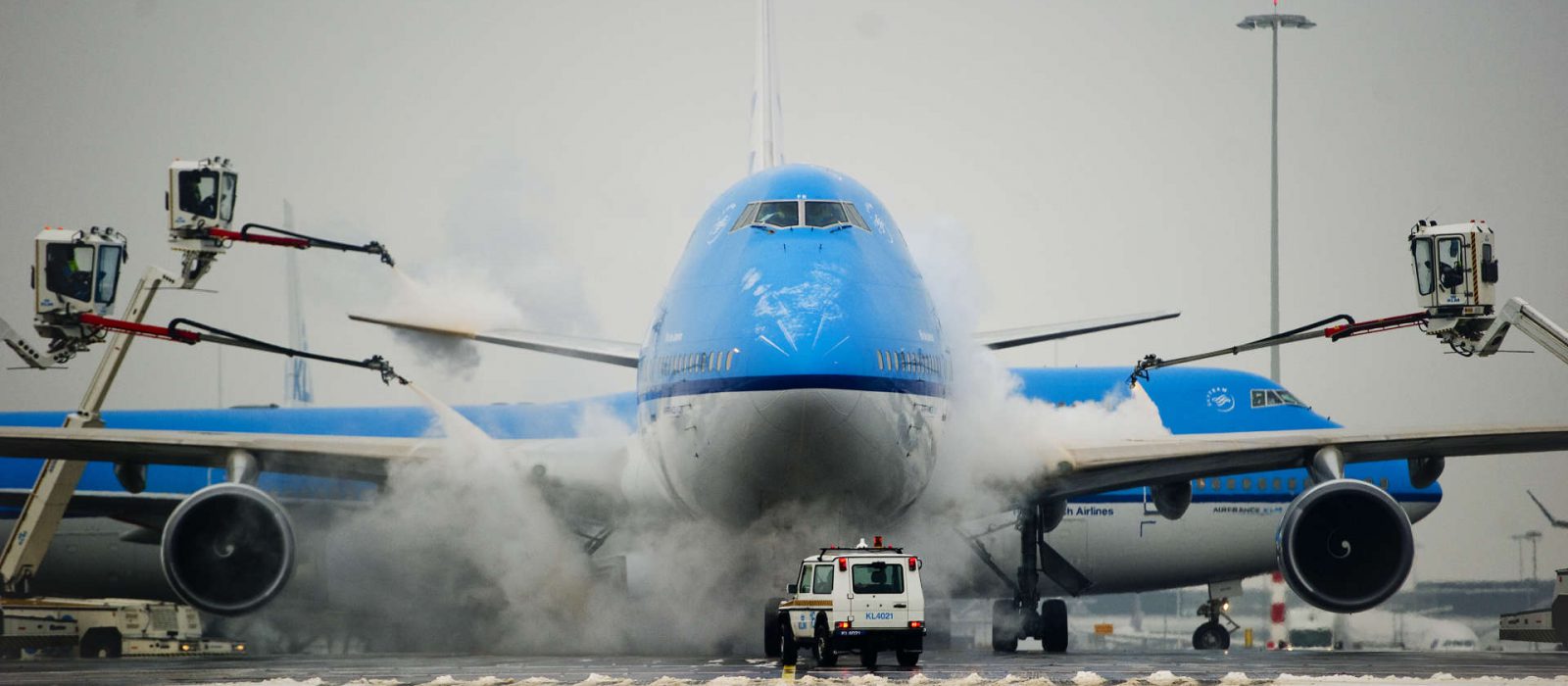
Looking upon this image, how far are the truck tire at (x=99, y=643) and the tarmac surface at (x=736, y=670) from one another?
13003 millimetres

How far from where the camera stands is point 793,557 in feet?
68.6

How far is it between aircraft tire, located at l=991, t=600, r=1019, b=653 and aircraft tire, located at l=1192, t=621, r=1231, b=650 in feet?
21.5

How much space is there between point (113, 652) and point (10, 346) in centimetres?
1635

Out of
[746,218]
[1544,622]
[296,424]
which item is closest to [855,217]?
[746,218]

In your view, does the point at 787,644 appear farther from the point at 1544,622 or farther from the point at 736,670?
the point at 1544,622

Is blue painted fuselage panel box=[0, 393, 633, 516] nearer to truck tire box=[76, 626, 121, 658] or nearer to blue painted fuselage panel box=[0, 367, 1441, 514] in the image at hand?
blue painted fuselage panel box=[0, 367, 1441, 514]

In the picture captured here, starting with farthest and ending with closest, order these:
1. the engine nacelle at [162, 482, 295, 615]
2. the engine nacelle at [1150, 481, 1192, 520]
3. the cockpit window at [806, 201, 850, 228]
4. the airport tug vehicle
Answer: the engine nacelle at [1150, 481, 1192, 520] < the engine nacelle at [162, 482, 295, 615] < the cockpit window at [806, 201, 850, 228] < the airport tug vehicle

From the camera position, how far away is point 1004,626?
1024 inches

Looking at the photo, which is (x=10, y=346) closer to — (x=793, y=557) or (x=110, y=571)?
(x=793, y=557)

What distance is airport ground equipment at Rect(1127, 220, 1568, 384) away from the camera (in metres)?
21.4

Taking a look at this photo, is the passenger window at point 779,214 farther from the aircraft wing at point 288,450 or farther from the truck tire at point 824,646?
the truck tire at point 824,646

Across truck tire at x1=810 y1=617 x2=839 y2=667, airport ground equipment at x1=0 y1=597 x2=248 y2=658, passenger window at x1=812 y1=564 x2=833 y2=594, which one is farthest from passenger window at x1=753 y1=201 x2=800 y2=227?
airport ground equipment at x1=0 y1=597 x2=248 y2=658

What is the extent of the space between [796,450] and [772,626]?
115 inches

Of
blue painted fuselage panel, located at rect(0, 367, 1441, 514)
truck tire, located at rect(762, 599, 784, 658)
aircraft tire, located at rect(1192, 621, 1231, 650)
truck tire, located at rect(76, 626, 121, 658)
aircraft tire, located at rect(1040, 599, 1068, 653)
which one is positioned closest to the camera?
truck tire, located at rect(762, 599, 784, 658)
